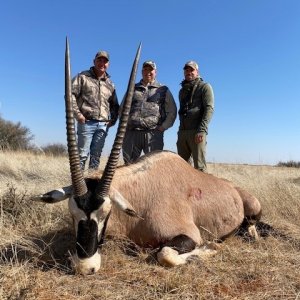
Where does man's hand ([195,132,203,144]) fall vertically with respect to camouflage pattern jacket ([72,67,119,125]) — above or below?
below

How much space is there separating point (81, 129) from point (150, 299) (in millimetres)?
3864

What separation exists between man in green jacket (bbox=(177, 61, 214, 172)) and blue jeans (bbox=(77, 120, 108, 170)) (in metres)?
1.22

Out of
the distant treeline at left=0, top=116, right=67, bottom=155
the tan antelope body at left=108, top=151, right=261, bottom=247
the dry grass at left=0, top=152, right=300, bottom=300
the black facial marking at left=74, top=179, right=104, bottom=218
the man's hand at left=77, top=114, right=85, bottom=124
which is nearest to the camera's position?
the dry grass at left=0, top=152, right=300, bottom=300

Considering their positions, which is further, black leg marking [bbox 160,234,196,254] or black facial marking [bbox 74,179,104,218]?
black leg marking [bbox 160,234,196,254]

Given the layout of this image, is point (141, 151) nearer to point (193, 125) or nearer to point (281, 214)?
point (193, 125)

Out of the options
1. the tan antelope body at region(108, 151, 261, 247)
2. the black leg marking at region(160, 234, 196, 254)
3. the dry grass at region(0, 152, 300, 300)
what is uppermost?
the tan antelope body at region(108, 151, 261, 247)

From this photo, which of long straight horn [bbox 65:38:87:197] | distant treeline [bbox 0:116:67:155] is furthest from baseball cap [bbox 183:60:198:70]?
distant treeline [bbox 0:116:67:155]

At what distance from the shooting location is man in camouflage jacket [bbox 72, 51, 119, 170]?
6684mm

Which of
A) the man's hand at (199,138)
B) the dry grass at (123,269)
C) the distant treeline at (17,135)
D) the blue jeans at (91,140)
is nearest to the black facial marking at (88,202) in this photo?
the dry grass at (123,269)

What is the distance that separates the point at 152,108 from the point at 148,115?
0.12 m

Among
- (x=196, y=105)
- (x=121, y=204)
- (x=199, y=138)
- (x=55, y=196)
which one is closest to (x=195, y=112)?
(x=196, y=105)

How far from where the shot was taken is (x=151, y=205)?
4656mm

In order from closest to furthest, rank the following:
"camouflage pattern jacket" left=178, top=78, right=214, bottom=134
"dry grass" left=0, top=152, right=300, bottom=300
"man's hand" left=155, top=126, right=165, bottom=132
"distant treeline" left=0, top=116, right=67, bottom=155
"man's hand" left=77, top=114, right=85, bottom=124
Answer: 1. "dry grass" left=0, top=152, right=300, bottom=300
2. "man's hand" left=77, top=114, right=85, bottom=124
3. "camouflage pattern jacket" left=178, top=78, right=214, bottom=134
4. "man's hand" left=155, top=126, right=165, bottom=132
5. "distant treeline" left=0, top=116, right=67, bottom=155

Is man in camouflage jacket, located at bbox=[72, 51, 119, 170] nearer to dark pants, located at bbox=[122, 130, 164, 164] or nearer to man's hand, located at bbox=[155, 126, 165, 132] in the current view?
dark pants, located at bbox=[122, 130, 164, 164]
